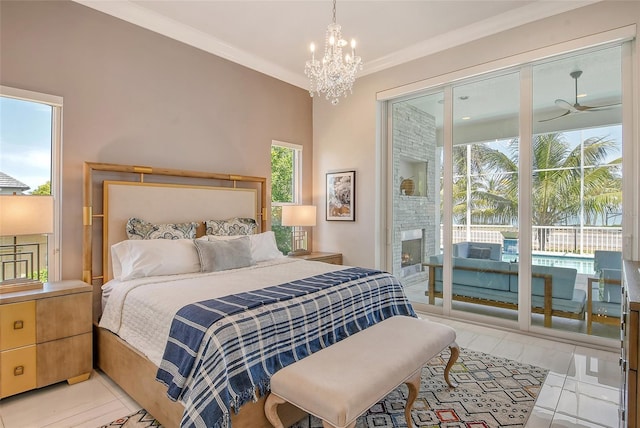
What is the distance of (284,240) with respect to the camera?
4.89 meters

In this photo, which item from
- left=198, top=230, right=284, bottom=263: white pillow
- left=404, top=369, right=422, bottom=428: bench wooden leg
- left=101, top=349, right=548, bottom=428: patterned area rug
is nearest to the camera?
left=404, top=369, right=422, bottom=428: bench wooden leg

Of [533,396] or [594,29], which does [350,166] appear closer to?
[594,29]

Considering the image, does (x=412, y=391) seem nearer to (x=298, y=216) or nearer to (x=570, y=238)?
(x=570, y=238)

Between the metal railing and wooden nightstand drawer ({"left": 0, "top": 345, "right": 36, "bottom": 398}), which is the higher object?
the metal railing

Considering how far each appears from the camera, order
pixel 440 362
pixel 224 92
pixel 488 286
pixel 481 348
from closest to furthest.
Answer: pixel 440 362
pixel 481 348
pixel 488 286
pixel 224 92

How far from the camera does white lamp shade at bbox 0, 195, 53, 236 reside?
7.59 ft

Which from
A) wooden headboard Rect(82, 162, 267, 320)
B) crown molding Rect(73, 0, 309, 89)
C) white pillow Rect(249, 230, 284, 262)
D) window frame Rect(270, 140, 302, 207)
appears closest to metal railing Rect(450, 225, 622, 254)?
white pillow Rect(249, 230, 284, 262)

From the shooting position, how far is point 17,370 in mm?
2258

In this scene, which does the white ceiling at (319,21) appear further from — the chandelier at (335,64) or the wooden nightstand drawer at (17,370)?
the wooden nightstand drawer at (17,370)

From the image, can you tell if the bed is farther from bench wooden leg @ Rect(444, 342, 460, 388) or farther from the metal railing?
the metal railing

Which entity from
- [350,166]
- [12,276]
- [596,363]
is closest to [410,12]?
[350,166]

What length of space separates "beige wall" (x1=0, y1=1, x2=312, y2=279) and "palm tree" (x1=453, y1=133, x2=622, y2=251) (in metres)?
2.61

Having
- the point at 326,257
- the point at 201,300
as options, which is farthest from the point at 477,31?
the point at 201,300

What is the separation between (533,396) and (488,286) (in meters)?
1.55
